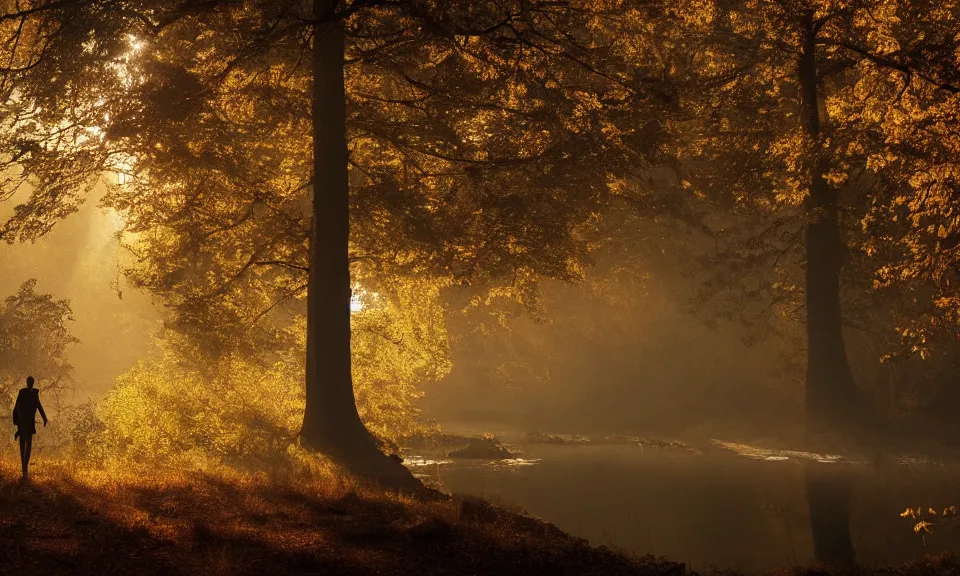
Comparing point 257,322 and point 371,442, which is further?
point 257,322

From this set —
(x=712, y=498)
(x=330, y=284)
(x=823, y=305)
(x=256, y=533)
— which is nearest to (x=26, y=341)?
(x=330, y=284)

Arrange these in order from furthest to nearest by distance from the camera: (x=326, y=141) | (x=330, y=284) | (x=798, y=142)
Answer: (x=798, y=142), (x=326, y=141), (x=330, y=284)

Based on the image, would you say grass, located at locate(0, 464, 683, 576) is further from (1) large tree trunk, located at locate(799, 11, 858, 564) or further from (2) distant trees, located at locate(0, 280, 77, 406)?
(2) distant trees, located at locate(0, 280, 77, 406)

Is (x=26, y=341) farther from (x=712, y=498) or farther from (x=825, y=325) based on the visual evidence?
(x=825, y=325)

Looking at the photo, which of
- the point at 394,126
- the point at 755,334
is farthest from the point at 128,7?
the point at 755,334

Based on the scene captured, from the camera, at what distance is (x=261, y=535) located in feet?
34.4

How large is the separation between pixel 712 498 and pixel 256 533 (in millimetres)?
13090

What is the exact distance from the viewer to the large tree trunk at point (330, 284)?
1744 centimetres

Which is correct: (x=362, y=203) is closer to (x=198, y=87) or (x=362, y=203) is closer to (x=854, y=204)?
(x=198, y=87)

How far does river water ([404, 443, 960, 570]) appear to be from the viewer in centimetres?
1534

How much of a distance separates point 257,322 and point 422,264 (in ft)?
17.5

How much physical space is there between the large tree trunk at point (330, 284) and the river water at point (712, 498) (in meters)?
3.33

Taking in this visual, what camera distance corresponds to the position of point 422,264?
70.2 ft

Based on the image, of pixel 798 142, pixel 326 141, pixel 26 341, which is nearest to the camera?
pixel 326 141
